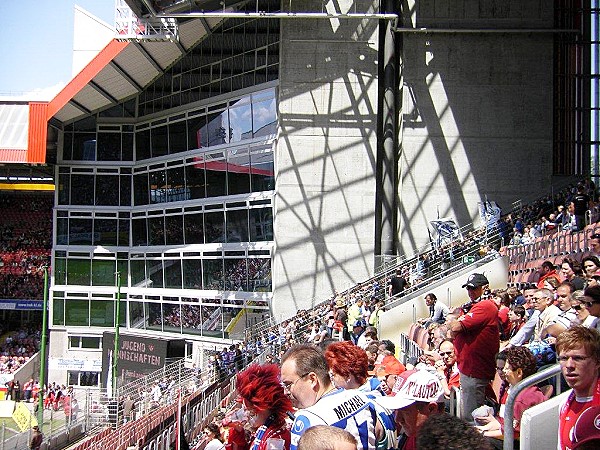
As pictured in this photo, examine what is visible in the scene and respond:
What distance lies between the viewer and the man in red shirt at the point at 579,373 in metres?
3.96

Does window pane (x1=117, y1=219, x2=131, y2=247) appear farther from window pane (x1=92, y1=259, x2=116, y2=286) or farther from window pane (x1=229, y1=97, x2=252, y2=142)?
window pane (x1=229, y1=97, x2=252, y2=142)

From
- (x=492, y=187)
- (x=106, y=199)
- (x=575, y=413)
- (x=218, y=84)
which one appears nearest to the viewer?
(x=575, y=413)

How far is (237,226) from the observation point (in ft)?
91.6

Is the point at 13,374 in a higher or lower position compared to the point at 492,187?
lower

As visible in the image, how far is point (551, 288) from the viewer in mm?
8414

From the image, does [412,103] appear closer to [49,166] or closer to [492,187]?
[492,187]

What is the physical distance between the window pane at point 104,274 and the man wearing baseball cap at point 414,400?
95.5 feet

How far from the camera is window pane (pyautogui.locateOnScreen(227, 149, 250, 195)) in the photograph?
90.6 ft

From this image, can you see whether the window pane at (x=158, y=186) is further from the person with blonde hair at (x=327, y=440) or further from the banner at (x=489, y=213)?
the person with blonde hair at (x=327, y=440)

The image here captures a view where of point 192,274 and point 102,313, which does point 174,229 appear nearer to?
point 192,274

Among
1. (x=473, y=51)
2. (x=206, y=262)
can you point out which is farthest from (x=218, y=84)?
(x=473, y=51)

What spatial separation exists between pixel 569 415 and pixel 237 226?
24.2 meters

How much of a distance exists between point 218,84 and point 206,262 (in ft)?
20.5

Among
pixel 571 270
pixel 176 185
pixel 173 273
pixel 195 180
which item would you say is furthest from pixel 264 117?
pixel 571 270
